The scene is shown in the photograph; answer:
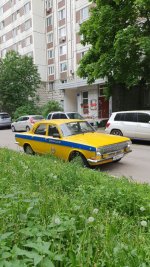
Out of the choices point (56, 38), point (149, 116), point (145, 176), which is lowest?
point (145, 176)

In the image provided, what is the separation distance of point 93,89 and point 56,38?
589 inches

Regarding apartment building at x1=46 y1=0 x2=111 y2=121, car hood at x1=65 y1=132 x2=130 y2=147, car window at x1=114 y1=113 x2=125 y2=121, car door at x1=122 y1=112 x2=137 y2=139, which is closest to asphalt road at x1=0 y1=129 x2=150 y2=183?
car hood at x1=65 y1=132 x2=130 y2=147

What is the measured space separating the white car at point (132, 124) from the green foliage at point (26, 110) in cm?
1982

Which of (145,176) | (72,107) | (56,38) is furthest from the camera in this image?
(56,38)

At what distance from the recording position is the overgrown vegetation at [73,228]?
84.6 inches

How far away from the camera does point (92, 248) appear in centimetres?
244

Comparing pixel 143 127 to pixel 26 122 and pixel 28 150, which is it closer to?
pixel 28 150

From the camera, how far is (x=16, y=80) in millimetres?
36469

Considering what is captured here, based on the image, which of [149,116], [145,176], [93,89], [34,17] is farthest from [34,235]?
[34,17]

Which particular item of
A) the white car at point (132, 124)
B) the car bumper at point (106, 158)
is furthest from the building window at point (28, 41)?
the car bumper at point (106, 158)

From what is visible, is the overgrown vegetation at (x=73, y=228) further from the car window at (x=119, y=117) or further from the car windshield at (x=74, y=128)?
the car window at (x=119, y=117)

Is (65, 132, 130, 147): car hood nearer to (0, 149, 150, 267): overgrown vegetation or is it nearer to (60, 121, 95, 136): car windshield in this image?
(60, 121, 95, 136): car windshield

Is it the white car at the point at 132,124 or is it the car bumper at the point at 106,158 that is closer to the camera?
the car bumper at the point at 106,158

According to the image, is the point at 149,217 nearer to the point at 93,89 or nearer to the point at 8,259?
the point at 8,259
